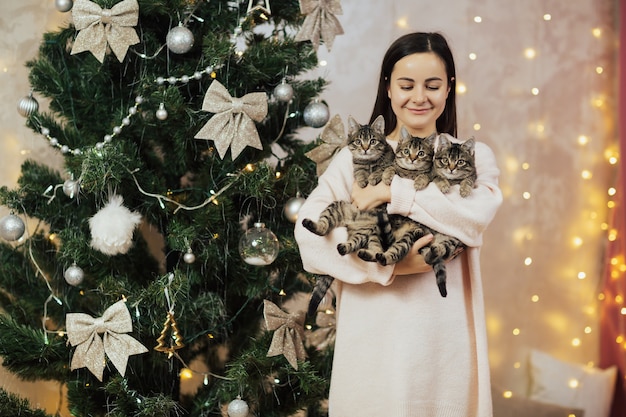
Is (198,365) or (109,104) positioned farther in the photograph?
(198,365)

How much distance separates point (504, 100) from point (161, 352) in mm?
1635

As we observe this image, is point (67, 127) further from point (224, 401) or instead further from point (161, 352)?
point (224, 401)

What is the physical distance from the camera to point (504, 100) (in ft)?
9.26

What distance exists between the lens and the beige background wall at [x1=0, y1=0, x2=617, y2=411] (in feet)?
9.07

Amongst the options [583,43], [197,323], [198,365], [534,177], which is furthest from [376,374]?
[583,43]

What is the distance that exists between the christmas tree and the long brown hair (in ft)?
0.77

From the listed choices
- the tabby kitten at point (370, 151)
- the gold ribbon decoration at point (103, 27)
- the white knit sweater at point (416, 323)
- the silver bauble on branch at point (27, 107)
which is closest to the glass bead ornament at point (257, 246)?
the white knit sweater at point (416, 323)

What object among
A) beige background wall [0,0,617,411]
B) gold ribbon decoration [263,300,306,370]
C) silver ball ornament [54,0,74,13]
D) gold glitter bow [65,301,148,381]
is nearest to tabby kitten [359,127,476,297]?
gold ribbon decoration [263,300,306,370]

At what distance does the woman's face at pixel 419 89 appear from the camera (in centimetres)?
164

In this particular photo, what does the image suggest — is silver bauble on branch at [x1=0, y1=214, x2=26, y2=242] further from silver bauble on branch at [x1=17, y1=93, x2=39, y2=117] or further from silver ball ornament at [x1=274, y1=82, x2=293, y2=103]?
silver ball ornament at [x1=274, y1=82, x2=293, y2=103]

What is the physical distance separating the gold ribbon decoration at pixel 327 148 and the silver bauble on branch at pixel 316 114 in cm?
4

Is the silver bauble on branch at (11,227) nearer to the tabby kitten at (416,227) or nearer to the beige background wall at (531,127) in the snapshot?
the tabby kitten at (416,227)

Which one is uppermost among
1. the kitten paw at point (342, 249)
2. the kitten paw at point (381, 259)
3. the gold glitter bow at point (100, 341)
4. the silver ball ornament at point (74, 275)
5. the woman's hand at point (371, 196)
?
the woman's hand at point (371, 196)

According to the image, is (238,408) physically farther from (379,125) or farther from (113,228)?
(379,125)
